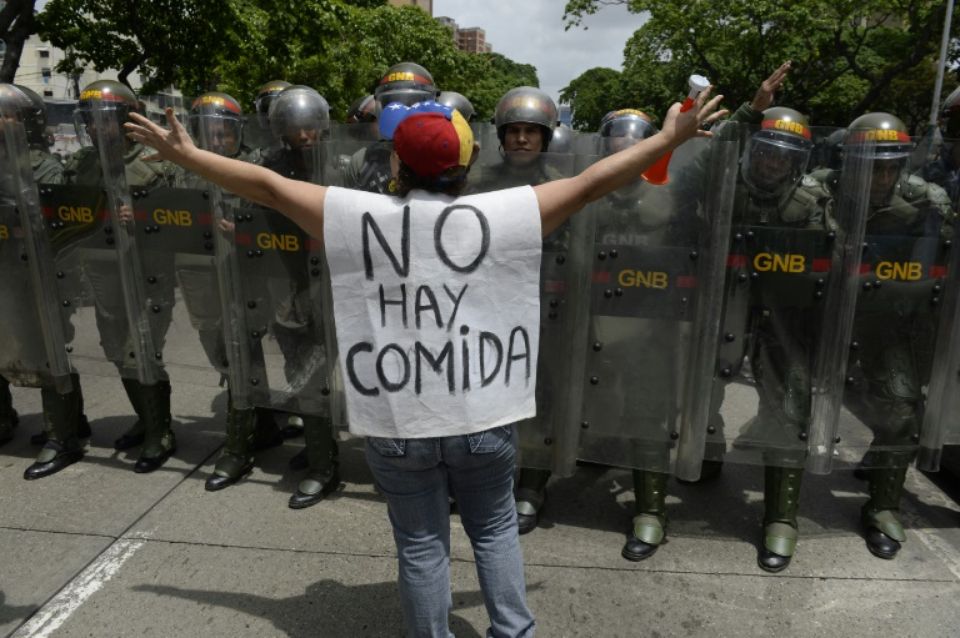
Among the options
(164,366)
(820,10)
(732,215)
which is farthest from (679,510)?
(820,10)

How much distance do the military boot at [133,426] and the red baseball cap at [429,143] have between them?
10.00 ft

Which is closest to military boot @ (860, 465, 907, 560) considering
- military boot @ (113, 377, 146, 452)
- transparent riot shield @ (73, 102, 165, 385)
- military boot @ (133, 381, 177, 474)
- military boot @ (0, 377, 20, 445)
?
transparent riot shield @ (73, 102, 165, 385)

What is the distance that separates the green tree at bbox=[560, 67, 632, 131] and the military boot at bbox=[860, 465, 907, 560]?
31269 millimetres

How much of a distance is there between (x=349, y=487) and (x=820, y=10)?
17.7 m

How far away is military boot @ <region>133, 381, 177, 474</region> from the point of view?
13.8ft

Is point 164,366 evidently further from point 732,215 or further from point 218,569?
point 732,215

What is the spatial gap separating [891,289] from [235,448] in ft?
10.9

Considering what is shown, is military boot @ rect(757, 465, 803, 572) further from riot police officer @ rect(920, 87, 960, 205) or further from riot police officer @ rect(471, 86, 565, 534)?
riot police officer @ rect(920, 87, 960, 205)

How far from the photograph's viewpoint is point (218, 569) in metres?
3.19

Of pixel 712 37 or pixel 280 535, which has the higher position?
pixel 712 37

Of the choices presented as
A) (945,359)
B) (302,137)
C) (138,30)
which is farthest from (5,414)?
(138,30)

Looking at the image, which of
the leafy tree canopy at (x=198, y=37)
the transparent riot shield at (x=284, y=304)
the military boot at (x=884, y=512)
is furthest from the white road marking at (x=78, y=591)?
the leafy tree canopy at (x=198, y=37)

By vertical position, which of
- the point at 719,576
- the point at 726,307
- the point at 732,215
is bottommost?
the point at 719,576

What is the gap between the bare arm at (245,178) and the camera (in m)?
2.15
